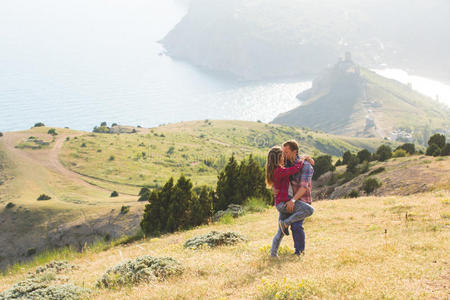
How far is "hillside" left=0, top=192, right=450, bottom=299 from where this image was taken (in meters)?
7.17

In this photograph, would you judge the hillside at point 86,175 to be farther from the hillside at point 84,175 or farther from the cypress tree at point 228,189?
the cypress tree at point 228,189

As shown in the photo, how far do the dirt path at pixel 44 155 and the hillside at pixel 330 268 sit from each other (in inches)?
3447

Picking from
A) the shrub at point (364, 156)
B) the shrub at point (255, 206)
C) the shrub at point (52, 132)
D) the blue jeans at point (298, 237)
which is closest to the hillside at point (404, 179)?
the shrub at point (364, 156)

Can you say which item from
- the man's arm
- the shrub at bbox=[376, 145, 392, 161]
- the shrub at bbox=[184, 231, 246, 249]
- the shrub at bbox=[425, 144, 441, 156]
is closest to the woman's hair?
the man's arm

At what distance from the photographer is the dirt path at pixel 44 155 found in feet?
325

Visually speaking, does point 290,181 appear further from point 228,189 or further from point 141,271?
point 228,189

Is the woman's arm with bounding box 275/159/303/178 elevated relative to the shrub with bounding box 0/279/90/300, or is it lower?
elevated

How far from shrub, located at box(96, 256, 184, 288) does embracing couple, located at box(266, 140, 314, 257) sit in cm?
359

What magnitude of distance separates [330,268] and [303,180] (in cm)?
230

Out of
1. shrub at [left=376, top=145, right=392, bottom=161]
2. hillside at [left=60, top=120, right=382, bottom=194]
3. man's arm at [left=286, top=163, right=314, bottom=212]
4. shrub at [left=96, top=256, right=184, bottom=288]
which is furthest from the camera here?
hillside at [left=60, top=120, right=382, bottom=194]

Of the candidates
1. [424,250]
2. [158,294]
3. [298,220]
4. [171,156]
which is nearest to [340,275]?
[298,220]

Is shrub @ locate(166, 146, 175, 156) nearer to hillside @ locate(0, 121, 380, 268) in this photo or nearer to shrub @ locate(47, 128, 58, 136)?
hillside @ locate(0, 121, 380, 268)

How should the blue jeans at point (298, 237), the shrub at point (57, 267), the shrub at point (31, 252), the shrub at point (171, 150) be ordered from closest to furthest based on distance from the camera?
1. the blue jeans at point (298, 237)
2. the shrub at point (57, 267)
3. the shrub at point (31, 252)
4. the shrub at point (171, 150)

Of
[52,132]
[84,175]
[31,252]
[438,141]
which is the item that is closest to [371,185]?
[438,141]
